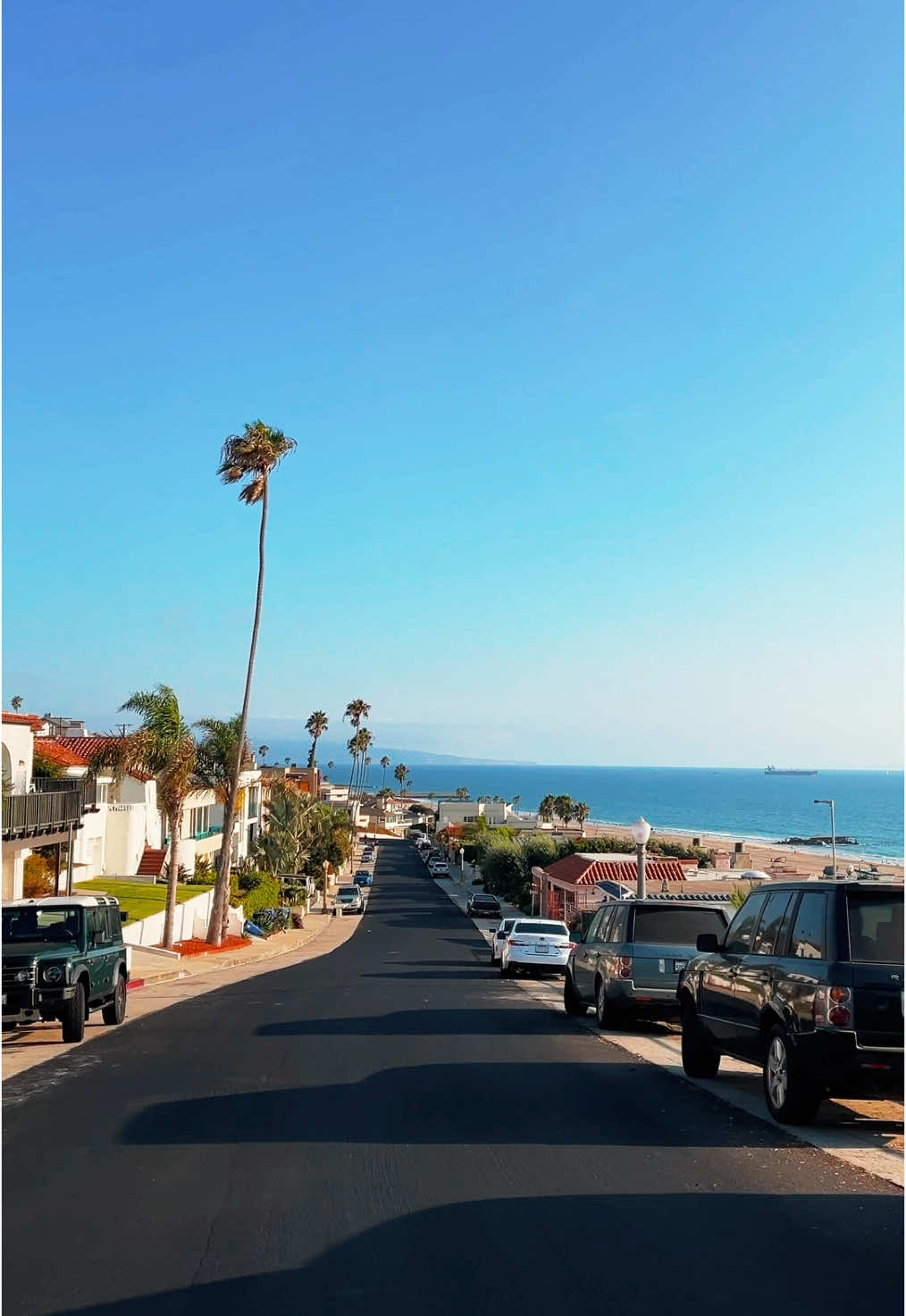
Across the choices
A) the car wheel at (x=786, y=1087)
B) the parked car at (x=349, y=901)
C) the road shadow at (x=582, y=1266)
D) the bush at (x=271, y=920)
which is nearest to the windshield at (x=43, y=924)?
the car wheel at (x=786, y=1087)

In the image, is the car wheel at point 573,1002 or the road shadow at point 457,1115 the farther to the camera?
the car wheel at point 573,1002

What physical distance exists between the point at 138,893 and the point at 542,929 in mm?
19824

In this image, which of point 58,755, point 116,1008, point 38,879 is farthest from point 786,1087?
point 58,755

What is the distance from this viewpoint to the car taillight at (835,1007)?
847cm

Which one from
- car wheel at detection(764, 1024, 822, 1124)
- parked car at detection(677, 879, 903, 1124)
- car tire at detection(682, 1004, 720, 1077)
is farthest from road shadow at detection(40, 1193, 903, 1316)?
car tire at detection(682, 1004, 720, 1077)

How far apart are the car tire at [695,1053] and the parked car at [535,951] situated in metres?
15.3

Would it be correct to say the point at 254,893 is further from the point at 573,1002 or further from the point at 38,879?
the point at 573,1002

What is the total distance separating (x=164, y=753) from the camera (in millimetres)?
34219

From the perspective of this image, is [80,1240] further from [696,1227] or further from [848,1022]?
[848,1022]

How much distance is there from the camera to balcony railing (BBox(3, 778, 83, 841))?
90.9 ft

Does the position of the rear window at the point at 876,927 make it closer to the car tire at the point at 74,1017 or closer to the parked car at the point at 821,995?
the parked car at the point at 821,995

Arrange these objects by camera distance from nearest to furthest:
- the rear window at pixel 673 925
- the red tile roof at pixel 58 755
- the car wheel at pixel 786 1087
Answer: the car wheel at pixel 786 1087 < the rear window at pixel 673 925 < the red tile roof at pixel 58 755

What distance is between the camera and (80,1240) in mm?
6273

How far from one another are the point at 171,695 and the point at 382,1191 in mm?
29239
